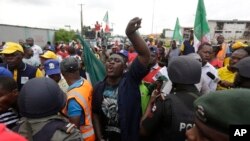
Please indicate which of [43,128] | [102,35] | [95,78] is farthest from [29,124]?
[102,35]

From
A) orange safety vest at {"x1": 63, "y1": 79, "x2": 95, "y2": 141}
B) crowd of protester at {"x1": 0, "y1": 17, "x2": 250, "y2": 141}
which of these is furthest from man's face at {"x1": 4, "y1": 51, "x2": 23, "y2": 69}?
orange safety vest at {"x1": 63, "y1": 79, "x2": 95, "y2": 141}

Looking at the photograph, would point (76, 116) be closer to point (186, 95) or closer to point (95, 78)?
point (186, 95)

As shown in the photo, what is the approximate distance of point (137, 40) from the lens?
2.74 m

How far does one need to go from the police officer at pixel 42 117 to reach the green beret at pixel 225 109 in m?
1.17

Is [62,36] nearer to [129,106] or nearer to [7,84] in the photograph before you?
[129,106]

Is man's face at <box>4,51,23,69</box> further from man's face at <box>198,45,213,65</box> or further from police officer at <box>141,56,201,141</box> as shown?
man's face at <box>198,45,213,65</box>

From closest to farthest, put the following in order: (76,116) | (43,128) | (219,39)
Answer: (43,128)
(76,116)
(219,39)

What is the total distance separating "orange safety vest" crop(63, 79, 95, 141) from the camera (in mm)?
2906

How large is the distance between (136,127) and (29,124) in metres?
1.24

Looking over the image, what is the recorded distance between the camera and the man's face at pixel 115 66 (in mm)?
3231

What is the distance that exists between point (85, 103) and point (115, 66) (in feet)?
1.88

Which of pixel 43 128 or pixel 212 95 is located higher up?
pixel 212 95

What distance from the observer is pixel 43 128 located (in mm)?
2037

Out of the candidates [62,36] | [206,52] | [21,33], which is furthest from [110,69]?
[62,36]
